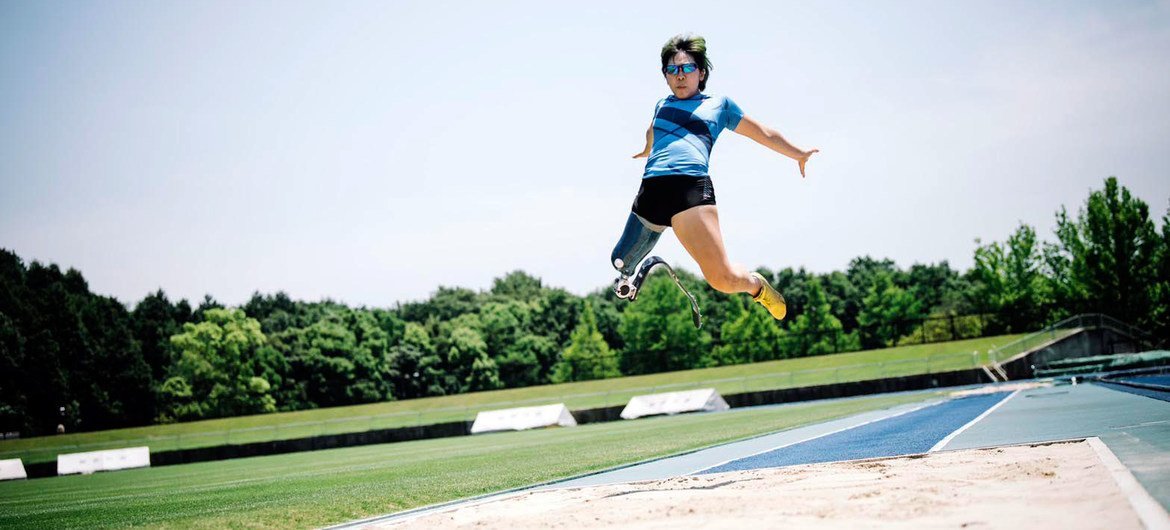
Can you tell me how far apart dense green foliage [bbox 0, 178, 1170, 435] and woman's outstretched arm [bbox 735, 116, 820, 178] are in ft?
165

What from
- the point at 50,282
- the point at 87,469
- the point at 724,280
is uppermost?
the point at 50,282

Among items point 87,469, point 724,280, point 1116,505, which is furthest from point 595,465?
point 87,469

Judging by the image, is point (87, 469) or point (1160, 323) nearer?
point (87, 469)

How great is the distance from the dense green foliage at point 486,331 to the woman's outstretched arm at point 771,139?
50205 mm

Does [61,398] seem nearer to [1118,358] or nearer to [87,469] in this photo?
[87,469]

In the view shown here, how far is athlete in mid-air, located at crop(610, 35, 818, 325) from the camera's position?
630 centimetres

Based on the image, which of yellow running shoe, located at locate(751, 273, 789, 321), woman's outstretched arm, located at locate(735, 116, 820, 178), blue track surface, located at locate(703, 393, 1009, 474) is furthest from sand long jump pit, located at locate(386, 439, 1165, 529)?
woman's outstretched arm, located at locate(735, 116, 820, 178)

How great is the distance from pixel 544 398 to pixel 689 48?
45.9m

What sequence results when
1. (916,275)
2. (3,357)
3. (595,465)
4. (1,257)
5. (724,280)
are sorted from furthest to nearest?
(916,275), (1,257), (3,357), (595,465), (724,280)

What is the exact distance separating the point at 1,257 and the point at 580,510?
89101 mm

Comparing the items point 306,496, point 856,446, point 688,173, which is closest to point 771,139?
point 688,173

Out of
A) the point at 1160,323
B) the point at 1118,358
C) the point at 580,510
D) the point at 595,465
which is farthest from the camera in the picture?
the point at 1160,323

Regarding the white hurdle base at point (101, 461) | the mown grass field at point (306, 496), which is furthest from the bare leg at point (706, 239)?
the white hurdle base at point (101, 461)

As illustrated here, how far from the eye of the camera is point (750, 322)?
8125 cm
